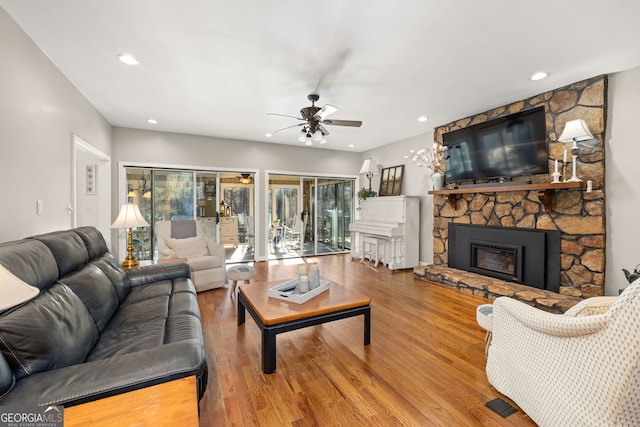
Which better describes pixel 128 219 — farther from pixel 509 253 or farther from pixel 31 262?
pixel 509 253

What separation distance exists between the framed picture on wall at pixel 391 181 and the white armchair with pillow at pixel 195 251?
3.89m

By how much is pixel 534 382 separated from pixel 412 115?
151 inches

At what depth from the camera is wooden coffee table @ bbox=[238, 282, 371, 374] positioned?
207 centimetres

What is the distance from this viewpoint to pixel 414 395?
6.16ft

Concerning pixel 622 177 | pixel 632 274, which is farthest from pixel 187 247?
pixel 622 177

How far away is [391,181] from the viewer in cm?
639

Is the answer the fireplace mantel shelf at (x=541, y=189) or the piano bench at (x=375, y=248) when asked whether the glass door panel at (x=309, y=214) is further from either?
the fireplace mantel shelf at (x=541, y=189)

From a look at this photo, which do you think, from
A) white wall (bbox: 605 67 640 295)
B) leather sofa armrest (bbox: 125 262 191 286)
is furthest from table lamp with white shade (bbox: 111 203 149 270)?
white wall (bbox: 605 67 640 295)

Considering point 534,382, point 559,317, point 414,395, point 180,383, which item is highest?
point 559,317

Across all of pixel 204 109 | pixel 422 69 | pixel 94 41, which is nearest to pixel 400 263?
pixel 422 69

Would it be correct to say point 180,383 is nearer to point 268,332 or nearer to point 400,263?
point 268,332

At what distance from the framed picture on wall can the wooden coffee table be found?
3967mm

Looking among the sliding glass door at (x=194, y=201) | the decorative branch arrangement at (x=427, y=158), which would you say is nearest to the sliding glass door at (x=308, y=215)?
the sliding glass door at (x=194, y=201)

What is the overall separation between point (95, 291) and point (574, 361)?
288 cm
